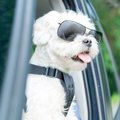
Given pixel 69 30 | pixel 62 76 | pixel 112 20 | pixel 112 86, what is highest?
pixel 112 20

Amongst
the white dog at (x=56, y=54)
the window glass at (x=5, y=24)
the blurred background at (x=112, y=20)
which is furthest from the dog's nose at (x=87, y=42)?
the blurred background at (x=112, y=20)

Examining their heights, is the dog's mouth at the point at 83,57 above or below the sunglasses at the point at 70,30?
below

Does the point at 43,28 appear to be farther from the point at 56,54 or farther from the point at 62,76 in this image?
the point at 62,76

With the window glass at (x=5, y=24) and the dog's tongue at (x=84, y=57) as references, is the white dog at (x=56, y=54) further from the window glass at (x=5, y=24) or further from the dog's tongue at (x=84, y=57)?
the window glass at (x=5, y=24)

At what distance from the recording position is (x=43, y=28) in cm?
362

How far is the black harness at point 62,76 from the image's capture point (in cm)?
356

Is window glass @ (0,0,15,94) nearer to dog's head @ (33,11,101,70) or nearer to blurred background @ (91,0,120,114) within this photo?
dog's head @ (33,11,101,70)

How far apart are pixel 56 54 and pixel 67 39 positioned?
3.9 inches

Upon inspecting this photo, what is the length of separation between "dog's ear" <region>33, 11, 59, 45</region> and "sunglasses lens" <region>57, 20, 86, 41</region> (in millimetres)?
70

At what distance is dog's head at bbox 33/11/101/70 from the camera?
11.6 ft

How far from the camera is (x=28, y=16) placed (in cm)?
272

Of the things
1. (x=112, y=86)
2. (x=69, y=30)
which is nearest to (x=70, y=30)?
(x=69, y=30)

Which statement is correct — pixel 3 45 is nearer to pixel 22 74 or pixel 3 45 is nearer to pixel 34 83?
pixel 22 74

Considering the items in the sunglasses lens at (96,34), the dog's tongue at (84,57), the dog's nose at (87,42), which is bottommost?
the dog's tongue at (84,57)
